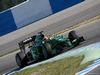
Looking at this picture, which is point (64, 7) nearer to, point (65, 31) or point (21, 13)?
point (21, 13)

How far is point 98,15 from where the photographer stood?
21547 mm

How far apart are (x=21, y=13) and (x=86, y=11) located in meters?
5.18

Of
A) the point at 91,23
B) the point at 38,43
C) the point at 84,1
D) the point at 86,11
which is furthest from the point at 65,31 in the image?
the point at 84,1

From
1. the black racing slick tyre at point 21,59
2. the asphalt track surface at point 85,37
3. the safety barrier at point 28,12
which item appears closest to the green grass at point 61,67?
the black racing slick tyre at point 21,59

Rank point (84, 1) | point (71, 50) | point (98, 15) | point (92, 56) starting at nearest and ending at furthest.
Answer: point (92, 56) < point (71, 50) < point (98, 15) < point (84, 1)

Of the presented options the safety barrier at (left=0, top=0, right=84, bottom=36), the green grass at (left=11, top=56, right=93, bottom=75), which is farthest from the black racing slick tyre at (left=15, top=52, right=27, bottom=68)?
the safety barrier at (left=0, top=0, right=84, bottom=36)

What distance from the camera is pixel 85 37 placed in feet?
55.3

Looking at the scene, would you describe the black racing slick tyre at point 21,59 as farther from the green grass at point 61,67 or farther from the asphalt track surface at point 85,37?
the green grass at point 61,67

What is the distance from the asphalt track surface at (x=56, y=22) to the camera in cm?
2249

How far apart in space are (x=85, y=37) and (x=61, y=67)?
204 inches

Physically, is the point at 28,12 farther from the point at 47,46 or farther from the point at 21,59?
the point at 47,46

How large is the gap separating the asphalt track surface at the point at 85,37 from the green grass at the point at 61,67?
2475 mm

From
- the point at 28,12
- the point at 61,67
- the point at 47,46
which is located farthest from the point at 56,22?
the point at 61,67

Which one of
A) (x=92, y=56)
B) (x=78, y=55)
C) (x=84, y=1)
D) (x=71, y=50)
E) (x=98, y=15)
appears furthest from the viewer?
(x=84, y=1)
